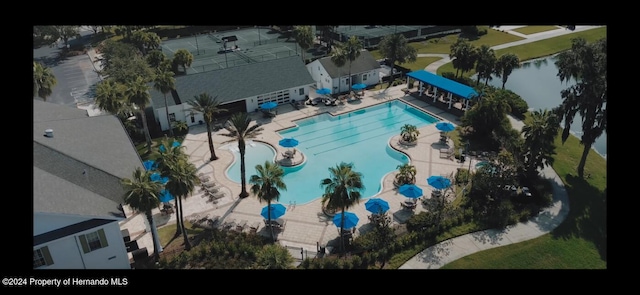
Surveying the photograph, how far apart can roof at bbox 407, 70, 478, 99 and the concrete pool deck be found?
282 centimetres

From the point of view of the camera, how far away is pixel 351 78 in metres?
58.0

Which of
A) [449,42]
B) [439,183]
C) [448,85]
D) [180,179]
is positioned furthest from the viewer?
[449,42]

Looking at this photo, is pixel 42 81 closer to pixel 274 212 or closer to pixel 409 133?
pixel 274 212

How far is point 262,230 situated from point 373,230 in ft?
26.7

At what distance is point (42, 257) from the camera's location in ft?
78.1

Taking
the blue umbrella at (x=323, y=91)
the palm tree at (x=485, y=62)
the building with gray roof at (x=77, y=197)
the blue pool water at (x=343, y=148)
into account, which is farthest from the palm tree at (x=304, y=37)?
the building with gray roof at (x=77, y=197)

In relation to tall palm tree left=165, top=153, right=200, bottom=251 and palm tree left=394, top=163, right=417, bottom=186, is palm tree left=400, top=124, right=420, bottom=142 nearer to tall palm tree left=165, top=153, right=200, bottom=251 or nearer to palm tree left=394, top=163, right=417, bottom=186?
palm tree left=394, top=163, right=417, bottom=186

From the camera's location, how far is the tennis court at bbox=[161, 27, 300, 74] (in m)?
70.5

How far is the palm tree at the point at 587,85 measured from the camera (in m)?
32.2

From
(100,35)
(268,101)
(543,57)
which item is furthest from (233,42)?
(543,57)

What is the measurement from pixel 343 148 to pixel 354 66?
1809cm

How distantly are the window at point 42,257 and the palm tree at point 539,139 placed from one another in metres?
35.2

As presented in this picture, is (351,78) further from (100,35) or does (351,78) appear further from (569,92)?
(100,35)

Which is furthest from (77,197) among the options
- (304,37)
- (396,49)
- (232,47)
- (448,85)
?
(232,47)
